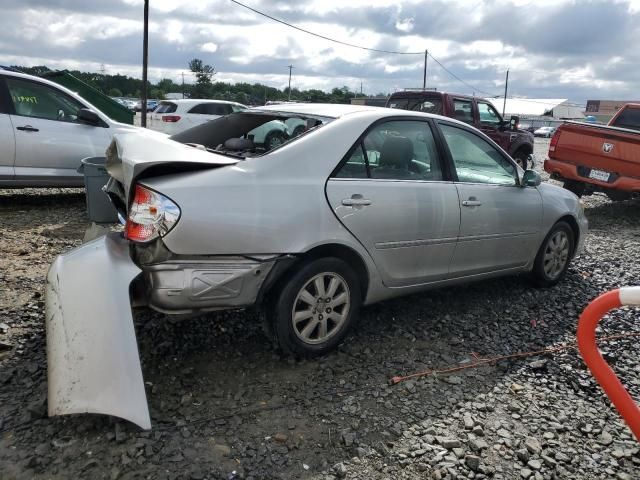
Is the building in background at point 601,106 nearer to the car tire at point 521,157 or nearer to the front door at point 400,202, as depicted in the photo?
the car tire at point 521,157

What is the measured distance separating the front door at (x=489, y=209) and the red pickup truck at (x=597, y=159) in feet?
14.3

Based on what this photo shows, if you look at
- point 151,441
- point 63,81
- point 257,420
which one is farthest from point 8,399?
point 63,81

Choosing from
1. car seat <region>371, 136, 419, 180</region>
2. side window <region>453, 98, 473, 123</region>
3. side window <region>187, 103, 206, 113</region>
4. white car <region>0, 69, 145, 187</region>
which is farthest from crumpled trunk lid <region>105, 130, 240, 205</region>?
side window <region>187, 103, 206, 113</region>

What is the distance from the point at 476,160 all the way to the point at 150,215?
2.64 metres

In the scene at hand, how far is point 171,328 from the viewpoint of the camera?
12.0ft

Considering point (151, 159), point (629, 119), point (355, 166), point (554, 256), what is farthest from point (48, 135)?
point (629, 119)

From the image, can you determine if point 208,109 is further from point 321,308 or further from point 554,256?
point 321,308

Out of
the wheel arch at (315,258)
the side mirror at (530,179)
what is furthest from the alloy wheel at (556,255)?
the wheel arch at (315,258)

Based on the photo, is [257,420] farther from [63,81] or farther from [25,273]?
[63,81]

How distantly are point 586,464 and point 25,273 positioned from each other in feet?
14.1

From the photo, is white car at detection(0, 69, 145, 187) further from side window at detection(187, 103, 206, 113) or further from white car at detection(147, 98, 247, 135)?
side window at detection(187, 103, 206, 113)

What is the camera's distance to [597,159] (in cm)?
835

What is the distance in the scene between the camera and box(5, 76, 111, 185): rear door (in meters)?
6.70

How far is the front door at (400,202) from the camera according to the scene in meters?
3.33
